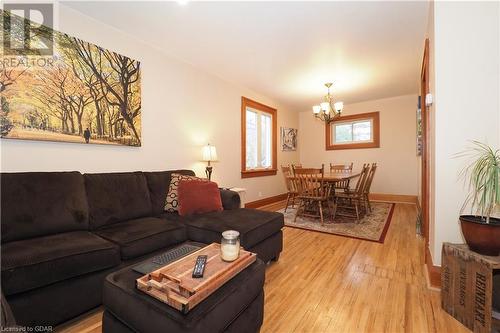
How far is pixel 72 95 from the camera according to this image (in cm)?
211

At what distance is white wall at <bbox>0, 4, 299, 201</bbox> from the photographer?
2.03 metres

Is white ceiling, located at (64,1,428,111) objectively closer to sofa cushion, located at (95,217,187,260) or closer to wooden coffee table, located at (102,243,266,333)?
sofa cushion, located at (95,217,187,260)

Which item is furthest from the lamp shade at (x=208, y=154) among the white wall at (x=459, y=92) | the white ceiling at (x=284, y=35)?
the white wall at (x=459, y=92)

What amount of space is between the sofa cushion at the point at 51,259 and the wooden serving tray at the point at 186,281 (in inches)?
24.3

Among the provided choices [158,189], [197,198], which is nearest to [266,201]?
[197,198]

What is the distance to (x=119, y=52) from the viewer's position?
2477 millimetres

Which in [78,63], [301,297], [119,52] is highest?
[119,52]

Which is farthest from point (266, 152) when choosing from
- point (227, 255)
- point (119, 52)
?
point (227, 255)

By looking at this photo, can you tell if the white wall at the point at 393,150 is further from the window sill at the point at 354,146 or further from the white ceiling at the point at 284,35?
the white ceiling at the point at 284,35

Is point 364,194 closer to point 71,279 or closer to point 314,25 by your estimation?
point 314,25

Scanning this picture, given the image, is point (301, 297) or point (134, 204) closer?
point (301, 297)

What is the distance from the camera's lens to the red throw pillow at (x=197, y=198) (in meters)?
2.33

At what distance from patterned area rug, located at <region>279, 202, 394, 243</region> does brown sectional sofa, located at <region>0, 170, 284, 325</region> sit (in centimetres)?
133

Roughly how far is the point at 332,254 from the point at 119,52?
10.8 ft
